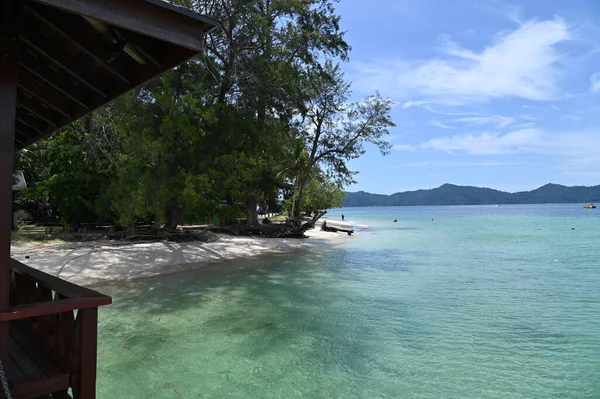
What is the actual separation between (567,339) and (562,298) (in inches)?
176

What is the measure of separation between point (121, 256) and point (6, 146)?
1401cm

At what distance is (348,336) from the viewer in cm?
811

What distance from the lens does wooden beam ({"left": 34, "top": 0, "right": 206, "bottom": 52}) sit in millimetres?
2760

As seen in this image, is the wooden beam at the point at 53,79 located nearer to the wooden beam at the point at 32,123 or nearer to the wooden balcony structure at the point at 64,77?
the wooden balcony structure at the point at 64,77

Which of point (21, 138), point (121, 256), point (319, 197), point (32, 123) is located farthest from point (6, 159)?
point (319, 197)

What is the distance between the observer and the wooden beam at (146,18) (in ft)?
9.05

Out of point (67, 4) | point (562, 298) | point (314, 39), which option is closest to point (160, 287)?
point (67, 4)

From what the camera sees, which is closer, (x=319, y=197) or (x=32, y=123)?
(x=32, y=123)

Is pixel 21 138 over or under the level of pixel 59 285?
over

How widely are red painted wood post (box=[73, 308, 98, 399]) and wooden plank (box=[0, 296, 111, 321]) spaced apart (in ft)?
0.38

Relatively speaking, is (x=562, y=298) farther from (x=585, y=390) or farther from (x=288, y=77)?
(x=288, y=77)

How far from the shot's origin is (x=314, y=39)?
67.2 ft

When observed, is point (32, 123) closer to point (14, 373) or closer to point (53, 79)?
point (53, 79)

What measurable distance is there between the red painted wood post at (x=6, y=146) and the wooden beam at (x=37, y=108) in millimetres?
2312
